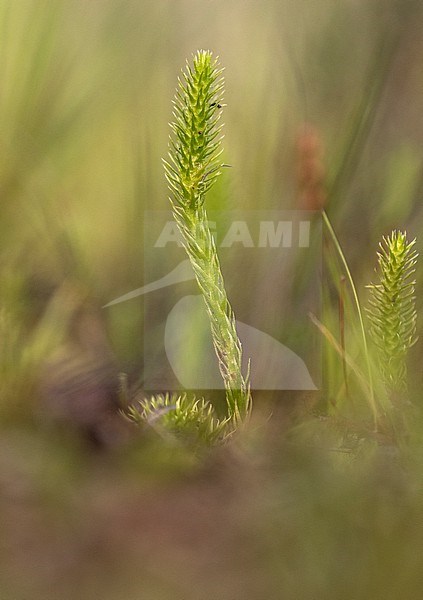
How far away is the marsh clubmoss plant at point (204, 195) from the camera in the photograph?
195 millimetres

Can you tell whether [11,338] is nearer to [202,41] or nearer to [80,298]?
[80,298]

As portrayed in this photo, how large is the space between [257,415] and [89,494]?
9 centimetres

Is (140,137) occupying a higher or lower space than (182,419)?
higher

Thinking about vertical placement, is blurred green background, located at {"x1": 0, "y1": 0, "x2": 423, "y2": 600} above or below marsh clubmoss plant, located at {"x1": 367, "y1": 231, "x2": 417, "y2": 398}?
above

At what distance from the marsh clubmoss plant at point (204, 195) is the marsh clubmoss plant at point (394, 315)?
0.17 feet

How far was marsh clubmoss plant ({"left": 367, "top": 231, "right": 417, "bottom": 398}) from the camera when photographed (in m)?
0.21

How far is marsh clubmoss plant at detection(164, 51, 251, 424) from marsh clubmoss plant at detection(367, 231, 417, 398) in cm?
5

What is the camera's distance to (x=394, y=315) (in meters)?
0.21

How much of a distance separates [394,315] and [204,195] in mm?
79

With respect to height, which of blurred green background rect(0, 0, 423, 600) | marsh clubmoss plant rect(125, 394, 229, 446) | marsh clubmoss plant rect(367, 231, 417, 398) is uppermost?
blurred green background rect(0, 0, 423, 600)

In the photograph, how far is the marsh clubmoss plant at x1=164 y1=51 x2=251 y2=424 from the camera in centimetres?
20

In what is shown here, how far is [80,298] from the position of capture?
236 millimetres

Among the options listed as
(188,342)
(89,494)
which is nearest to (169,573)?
(89,494)

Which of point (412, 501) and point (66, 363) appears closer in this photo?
point (412, 501)
